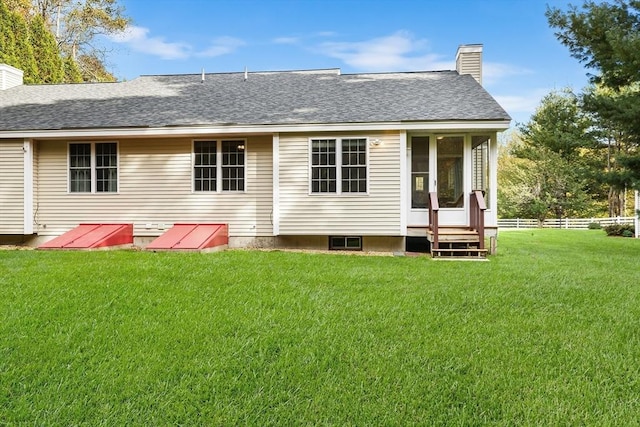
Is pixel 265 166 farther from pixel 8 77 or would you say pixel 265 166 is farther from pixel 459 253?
pixel 8 77

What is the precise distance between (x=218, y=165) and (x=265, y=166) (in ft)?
3.66

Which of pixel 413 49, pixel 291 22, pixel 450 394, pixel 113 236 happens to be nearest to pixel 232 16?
pixel 291 22

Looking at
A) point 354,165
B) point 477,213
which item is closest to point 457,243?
point 477,213

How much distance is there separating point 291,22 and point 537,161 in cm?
1910

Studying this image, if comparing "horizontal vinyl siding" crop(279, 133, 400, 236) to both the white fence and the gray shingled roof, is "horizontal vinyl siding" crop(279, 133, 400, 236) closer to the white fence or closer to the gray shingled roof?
the gray shingled roof

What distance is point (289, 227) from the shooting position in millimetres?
9680

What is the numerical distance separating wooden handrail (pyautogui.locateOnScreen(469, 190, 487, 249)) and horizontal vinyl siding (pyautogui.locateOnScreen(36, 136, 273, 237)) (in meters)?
4.55

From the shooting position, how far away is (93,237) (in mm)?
9359

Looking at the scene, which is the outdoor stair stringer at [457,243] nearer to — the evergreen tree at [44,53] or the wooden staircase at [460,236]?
the wooden staircase at [460,236]

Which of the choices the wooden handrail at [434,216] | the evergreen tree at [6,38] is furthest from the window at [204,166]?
the evergreen tree at [6,38]

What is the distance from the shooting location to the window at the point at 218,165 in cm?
1000

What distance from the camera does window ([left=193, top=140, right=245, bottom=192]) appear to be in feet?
32.8

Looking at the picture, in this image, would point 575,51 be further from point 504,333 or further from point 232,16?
point 232,16

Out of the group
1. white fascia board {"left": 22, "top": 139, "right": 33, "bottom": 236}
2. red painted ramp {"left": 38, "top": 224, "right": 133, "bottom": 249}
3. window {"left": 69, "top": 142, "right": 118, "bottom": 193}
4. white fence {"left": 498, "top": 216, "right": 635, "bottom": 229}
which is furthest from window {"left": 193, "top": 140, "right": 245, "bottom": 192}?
white fence {"left": 498, "top": 216, "right": 635, "bottom": 229}
